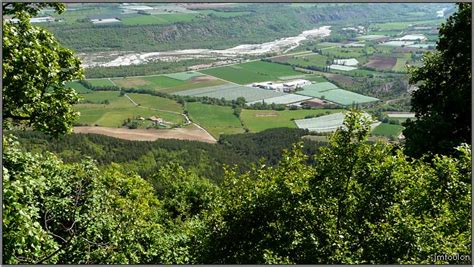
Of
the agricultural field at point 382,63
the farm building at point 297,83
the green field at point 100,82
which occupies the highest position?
the agricultural field at point 382,63

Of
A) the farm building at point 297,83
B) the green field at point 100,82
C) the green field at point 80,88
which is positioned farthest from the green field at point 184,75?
the farm building at point 297,83

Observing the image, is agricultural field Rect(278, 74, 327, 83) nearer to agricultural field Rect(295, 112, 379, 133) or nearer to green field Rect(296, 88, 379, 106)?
green field Rect(296, 88, 379, 106)

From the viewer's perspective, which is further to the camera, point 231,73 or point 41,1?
point 231,73

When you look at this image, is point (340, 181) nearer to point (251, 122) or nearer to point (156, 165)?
point (156, 165)

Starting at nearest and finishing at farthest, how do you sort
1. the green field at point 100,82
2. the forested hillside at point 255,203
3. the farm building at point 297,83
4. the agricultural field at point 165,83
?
1. the forested hillside at point 255,203
2. the farm building at point 297,83
3. the agricultural field at point 165,83
4. the green field at point 100,82

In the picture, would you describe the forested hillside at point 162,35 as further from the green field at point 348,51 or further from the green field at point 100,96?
the green field at point 100,96

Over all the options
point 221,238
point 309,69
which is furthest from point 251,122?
point 221,238

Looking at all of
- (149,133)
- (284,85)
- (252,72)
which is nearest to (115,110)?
(149,133)
